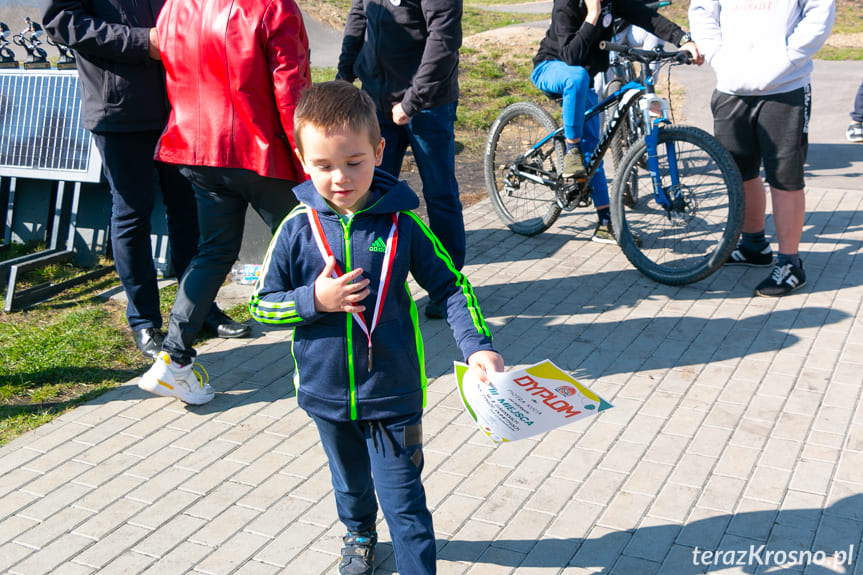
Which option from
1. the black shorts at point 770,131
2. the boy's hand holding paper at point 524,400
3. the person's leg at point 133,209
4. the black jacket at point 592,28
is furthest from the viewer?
the black jacket at point 592,28

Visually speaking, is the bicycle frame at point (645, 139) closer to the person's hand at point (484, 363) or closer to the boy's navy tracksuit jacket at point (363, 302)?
the boy's navy tracksuit jacket at point (363, 302)

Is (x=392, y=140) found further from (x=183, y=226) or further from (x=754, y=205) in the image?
(x=754, y=205)

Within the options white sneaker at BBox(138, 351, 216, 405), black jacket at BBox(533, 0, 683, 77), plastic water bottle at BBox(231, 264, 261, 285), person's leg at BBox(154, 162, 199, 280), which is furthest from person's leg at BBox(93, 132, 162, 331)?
black jacket at BBox(533, 0, 683, 77)

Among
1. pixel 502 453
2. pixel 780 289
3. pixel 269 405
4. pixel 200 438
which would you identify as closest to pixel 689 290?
pixel 780 289

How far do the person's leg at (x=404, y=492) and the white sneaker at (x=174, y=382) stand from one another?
180 centimetres

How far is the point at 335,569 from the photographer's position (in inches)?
119

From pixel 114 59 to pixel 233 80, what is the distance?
82 cm

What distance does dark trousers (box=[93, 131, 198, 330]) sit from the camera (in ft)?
14.6

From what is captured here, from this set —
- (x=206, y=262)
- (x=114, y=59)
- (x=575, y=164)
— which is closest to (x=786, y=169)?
(x=575, y=164)

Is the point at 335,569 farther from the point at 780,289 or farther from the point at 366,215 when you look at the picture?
the point at 780,289

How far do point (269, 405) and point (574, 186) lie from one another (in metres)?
2.80

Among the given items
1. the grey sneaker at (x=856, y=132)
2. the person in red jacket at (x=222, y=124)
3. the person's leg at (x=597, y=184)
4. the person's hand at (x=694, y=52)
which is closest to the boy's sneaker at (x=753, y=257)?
the person's leg at (x=597, y=184)

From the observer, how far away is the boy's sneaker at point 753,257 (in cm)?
576

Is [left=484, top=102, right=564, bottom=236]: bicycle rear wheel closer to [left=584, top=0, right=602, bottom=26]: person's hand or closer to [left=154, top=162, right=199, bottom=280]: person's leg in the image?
[left=584, top=0, right=602, bottom=26]: person's hand
